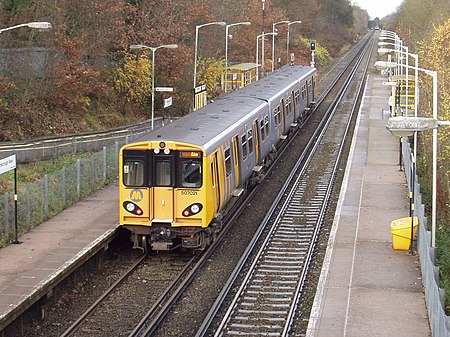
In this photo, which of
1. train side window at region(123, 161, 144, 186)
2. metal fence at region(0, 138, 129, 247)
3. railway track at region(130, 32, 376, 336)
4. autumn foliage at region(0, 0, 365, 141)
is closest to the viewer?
railway track at region(130, 32, 376, 336)

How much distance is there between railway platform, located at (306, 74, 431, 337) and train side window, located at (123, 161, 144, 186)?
4669mm

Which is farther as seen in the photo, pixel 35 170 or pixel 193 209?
pixel 35 170

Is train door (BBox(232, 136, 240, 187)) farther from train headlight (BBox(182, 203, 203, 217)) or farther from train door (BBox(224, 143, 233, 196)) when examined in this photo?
train headlight (BBox(182, 203, 203, 217))

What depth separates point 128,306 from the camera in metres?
16.3

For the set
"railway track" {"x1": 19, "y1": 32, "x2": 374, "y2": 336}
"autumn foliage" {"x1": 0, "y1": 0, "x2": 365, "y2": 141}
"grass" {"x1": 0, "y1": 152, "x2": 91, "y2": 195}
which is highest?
"autumn foliage" {"x1": 0, "y1": 0, "x2": 365, "y2": 141}

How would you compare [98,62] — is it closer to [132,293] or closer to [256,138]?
[256,138]

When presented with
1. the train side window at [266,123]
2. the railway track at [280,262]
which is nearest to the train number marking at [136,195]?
the railway track at [280,262]

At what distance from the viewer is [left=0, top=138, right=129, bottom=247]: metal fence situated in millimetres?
19438

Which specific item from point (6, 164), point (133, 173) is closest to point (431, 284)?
point (133, 173)

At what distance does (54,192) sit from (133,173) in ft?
15.1

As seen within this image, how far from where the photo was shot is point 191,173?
18344 millimetres

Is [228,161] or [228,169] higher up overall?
[228,161]

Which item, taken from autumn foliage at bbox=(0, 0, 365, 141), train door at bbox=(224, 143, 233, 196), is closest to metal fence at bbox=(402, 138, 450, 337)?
train door at bbox=(224, 143, 233, 196)

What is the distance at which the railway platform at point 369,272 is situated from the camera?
1458cm
